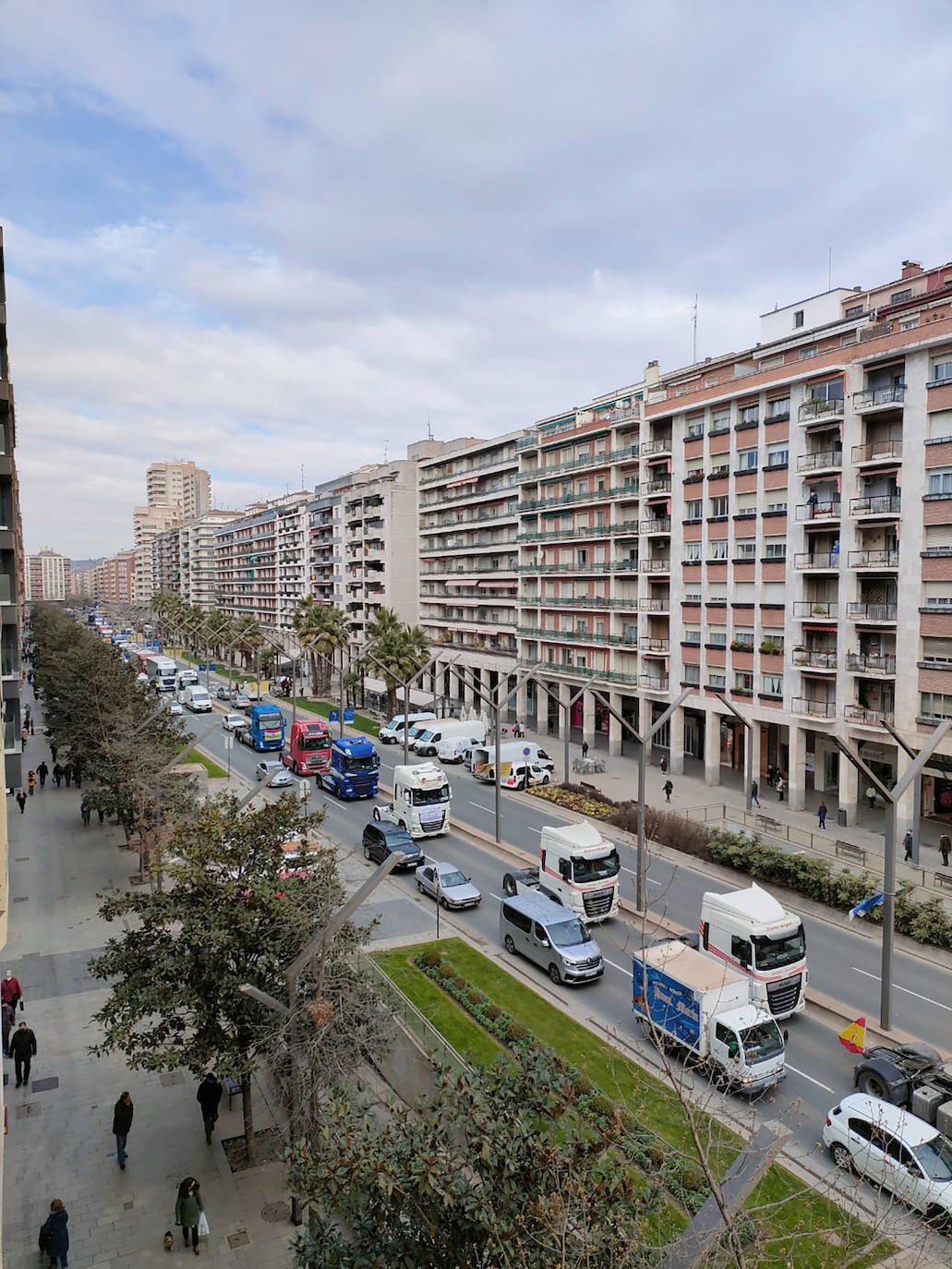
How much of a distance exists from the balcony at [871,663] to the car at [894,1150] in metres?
25.8

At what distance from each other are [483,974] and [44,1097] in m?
11.1

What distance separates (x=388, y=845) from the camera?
112 feet

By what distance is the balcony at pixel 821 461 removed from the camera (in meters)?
41.2

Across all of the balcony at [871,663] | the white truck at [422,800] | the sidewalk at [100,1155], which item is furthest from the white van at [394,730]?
the sidewalk at [100,1155]

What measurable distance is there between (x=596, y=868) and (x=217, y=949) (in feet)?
49.9

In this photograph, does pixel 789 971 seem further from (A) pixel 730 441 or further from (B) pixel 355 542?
(B) pixel 355 542

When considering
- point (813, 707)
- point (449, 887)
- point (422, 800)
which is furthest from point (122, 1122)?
point (813, 707)

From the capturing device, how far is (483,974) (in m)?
24.3

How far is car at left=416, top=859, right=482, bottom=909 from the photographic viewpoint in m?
30.0

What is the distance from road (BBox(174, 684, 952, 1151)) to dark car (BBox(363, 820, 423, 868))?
2.76ft

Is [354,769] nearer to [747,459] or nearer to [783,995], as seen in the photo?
[747,459]

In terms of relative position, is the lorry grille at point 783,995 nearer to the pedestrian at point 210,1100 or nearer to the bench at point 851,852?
the bench at point 851,852

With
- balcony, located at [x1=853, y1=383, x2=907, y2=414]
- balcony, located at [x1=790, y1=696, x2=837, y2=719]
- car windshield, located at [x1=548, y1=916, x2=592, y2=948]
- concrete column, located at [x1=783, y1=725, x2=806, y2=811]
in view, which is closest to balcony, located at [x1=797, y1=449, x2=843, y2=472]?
balcony, located at [x1=853, y1=383, x2=907, y2=414]

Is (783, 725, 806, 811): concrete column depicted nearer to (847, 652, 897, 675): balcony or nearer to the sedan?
(847, 652, 897, 675): balcony
